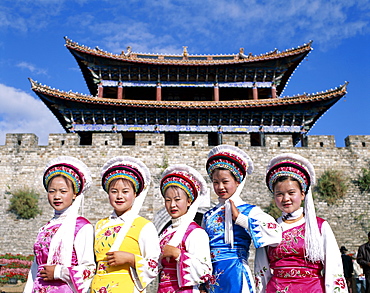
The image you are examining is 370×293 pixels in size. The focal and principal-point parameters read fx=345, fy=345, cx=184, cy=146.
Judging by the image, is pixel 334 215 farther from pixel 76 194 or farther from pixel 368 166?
pixel 76 194

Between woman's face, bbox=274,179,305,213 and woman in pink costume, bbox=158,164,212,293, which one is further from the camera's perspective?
woman's face, bbox=274,179,305,213

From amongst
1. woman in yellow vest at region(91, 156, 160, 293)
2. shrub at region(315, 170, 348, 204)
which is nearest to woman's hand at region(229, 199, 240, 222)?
woman in yellow vest at region(91, 156, 160, 293)

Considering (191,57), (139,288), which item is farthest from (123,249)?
(191,57)

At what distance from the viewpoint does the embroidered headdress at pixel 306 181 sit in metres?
2.56

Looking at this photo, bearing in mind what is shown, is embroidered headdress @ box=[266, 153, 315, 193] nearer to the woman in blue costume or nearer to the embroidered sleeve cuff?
the woman in blue costume

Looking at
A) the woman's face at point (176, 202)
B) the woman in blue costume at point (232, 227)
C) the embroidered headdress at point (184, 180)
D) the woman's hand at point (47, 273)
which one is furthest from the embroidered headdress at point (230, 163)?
the woman's hand at point (47, 273)

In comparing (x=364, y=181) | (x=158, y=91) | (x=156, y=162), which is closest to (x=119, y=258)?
(x=156, y=162)

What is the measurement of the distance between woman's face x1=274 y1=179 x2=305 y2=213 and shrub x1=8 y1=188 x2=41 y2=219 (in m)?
9.84

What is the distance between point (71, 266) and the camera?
2582 millimetres

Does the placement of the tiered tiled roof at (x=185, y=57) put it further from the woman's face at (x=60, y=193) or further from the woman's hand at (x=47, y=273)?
the woman's hand at (x=47, y=273)

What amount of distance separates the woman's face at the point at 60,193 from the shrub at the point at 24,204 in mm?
8847

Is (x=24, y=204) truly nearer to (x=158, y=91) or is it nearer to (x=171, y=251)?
(x=158, y=91)

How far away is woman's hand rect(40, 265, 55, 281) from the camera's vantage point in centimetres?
256

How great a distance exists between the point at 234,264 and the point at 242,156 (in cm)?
94
